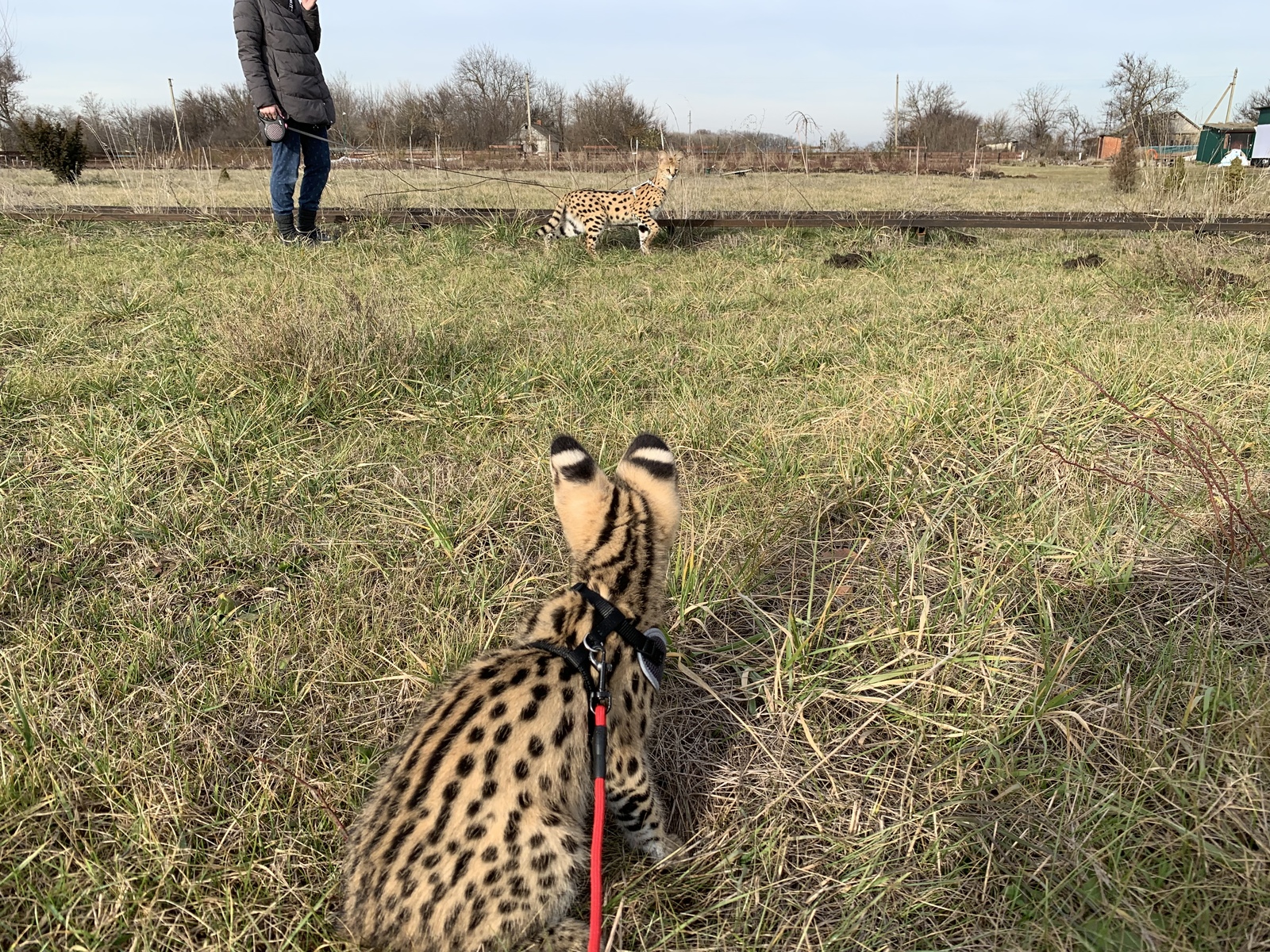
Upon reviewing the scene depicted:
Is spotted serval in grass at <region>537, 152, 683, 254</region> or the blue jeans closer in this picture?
the blue jeans

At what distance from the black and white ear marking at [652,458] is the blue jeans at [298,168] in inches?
270

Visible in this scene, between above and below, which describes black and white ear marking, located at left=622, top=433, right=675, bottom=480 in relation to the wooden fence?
below

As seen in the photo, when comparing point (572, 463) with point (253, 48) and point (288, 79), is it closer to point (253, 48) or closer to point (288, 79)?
point (288, 79)

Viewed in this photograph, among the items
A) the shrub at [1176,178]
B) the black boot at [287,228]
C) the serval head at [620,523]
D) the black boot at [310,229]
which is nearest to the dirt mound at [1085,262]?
the shrub at [1176,178]

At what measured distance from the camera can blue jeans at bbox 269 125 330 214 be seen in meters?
7.74

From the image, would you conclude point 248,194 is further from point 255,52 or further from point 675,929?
point 675,929

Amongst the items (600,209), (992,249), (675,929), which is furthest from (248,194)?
(675,929)

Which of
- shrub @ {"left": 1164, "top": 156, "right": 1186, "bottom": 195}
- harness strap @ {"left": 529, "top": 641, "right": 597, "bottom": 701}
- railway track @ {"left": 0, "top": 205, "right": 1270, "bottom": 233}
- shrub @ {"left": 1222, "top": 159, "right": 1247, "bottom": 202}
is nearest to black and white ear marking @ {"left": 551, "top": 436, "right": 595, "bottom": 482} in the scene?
harness strap @ {"left": 529, "top": 641, "right": 597, "bottom": 701}

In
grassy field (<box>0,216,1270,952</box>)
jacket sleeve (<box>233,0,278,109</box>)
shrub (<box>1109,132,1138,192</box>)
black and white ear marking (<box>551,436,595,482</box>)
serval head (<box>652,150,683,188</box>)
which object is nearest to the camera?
grassy field (<box>0,216,1270,952</box>)

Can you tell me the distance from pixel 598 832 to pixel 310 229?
835cm

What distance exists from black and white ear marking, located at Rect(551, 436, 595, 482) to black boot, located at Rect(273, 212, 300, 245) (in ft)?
23.6

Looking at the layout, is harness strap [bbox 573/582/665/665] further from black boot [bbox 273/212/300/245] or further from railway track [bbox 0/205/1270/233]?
railway track [bbox 0/205/1270/233]

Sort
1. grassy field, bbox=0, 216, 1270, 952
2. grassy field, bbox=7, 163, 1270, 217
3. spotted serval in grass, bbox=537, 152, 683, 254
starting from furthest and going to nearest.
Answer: grassy field, bbox=7, 163, 1270, 217 < spotted serval in grass, bbox=537, 152, 683, 254 < grassy field, bbox=0, 216, 1270, 952

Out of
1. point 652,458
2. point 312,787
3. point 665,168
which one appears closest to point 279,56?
point 665,168
